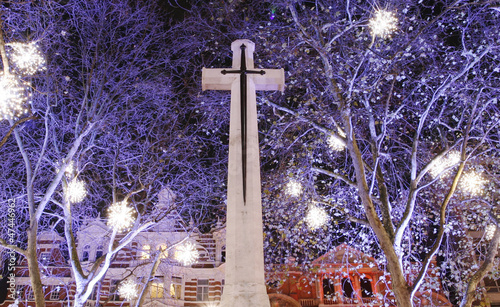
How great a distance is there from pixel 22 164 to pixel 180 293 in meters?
17.6

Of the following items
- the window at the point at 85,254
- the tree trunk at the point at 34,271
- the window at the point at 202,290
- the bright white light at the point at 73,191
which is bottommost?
the window at the point at 202,290

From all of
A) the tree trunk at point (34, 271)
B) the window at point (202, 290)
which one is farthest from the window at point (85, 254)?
the tree trunk at point (34, 271)

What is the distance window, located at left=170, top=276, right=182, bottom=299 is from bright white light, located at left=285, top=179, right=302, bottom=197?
18490 mm

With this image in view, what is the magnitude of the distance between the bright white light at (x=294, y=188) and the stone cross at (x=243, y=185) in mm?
5647

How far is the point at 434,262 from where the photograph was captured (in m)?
25.6

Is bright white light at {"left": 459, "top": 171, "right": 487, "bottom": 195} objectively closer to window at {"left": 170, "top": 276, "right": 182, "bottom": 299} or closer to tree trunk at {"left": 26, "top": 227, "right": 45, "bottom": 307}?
tree trunk at {"left": 26, "top": 227, "right": 45, "bottom": 307}

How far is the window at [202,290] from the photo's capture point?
85.5ft

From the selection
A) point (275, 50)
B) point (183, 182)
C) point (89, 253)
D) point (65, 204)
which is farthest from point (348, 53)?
point (89, 253)

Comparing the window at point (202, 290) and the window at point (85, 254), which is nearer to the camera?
the window at point (202, 290)

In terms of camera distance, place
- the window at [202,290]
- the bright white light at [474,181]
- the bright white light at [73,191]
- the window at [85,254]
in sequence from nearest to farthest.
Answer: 1. the bright white light at [474,181]
2. the bright white light at [73,191]
3. the window at [202,290]
4. the window at [85,254]

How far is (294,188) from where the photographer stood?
11414 millimetres

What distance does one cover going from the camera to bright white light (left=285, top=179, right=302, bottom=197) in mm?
11352

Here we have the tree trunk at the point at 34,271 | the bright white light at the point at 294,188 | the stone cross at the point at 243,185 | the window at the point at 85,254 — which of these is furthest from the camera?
the window at the point at 85,254

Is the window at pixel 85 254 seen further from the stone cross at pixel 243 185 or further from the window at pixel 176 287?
the stone cross at pixel 243 185
